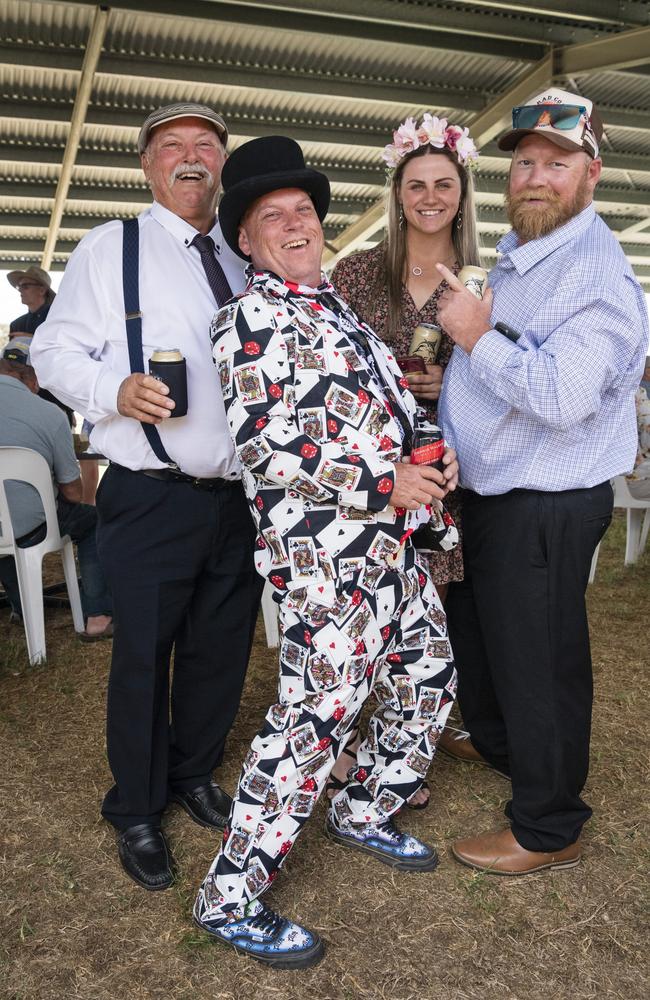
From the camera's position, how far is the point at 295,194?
7.02 ft

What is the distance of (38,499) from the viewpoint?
402cm

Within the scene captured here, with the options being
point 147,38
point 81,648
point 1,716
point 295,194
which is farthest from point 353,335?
point 147,38

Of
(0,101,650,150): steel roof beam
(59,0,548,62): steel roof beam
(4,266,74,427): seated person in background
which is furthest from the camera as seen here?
(0,101,650,150): steel roof beam

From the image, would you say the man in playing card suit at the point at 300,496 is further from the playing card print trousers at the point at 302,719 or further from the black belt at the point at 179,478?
the black belt at the point at 179,478

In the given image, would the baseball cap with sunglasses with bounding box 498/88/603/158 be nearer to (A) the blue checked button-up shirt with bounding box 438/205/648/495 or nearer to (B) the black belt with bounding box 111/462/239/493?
(A) the blue checked button-up shirt with bounding box 438/205/648/495

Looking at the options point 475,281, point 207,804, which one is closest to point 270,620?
point 207,804

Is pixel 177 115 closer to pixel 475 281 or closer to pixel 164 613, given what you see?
pixel 475 281

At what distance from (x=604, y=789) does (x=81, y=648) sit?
2.54 metres

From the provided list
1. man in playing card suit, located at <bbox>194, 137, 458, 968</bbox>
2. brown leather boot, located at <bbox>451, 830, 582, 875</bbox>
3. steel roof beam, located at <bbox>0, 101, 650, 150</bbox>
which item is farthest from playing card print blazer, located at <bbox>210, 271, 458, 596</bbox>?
steel roof beam, located at <bbox>0, 101, 650, 150</bbox>

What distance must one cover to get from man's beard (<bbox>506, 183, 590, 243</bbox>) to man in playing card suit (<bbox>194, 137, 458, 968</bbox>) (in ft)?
1.59

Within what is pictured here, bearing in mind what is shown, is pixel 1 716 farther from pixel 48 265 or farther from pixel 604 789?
pixel 48 265

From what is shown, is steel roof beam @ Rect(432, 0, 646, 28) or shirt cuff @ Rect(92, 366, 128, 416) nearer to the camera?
shirt cuff @ Rect(92, 366, 128, 416)

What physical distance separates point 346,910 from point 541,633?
2.87 ft

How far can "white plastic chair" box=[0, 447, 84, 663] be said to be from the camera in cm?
392
